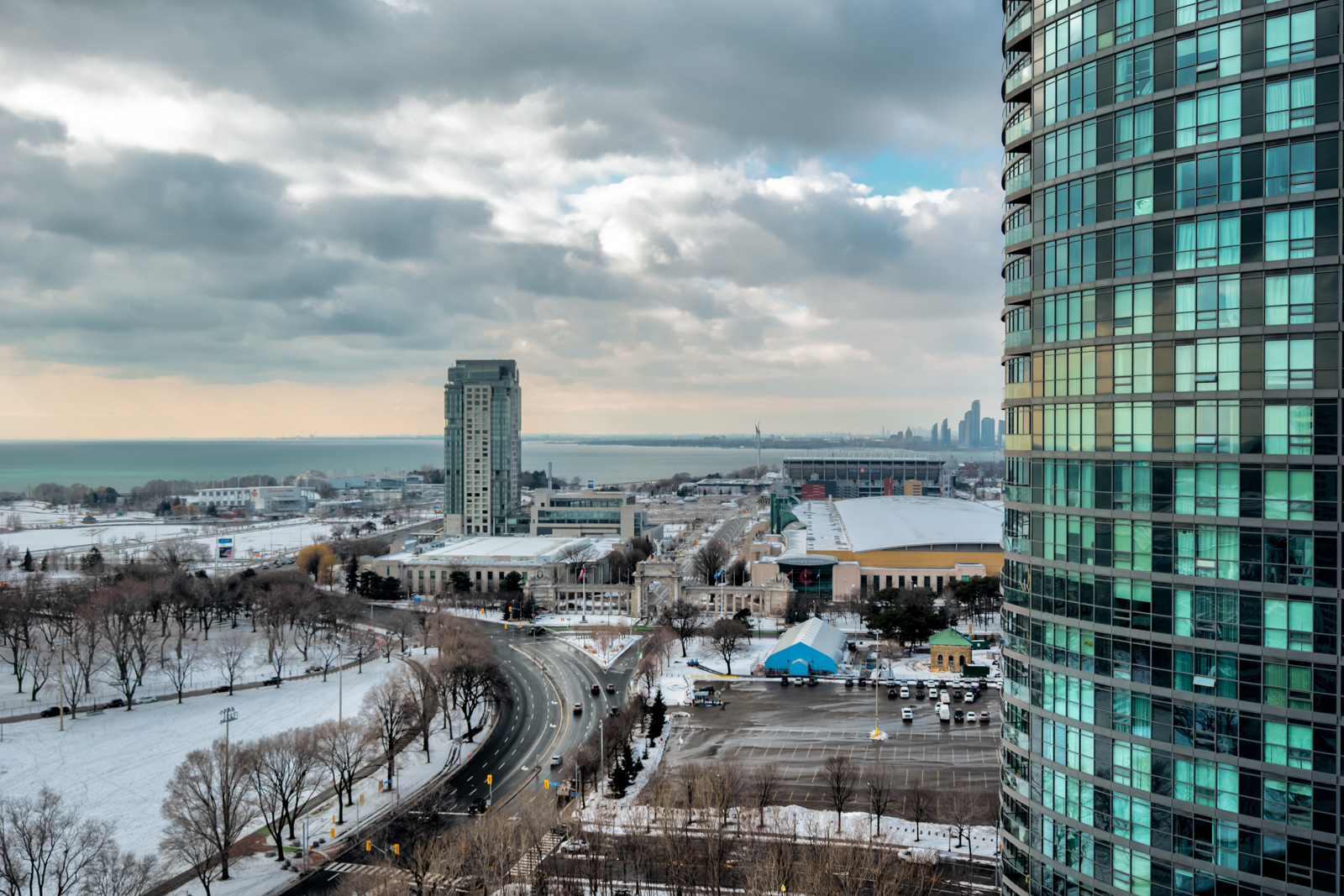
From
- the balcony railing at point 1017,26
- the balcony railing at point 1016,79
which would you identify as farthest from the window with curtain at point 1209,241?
the balcony railing at point 1017,26

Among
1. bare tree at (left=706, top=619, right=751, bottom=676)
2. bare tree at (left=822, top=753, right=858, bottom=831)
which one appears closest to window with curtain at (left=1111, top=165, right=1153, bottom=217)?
bare tree at (left=822, top=753, right=858, bottom=831)

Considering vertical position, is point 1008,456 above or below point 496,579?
above

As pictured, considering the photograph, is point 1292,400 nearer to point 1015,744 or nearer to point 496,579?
point 1015,744

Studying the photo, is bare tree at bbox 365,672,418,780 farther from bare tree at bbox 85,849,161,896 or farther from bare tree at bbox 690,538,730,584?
bare tree at bbox 690,538,730,584

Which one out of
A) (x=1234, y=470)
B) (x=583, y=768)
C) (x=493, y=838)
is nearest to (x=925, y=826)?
(x=583, y=768)

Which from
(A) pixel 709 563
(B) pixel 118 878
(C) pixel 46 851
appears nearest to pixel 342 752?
(C) pixel 46 851

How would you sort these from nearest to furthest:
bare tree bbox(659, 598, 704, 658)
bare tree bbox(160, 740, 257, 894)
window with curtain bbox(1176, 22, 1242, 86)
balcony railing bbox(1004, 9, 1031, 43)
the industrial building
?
window with curtain bbox(1176, 22, 1242, 86) < balcony railing bbox(1004, 9, 1031, 43) < bare tree bbox(160, 740, 257, 894) < bare tree bbox(659, 598, 704, 658) < the industrial building
